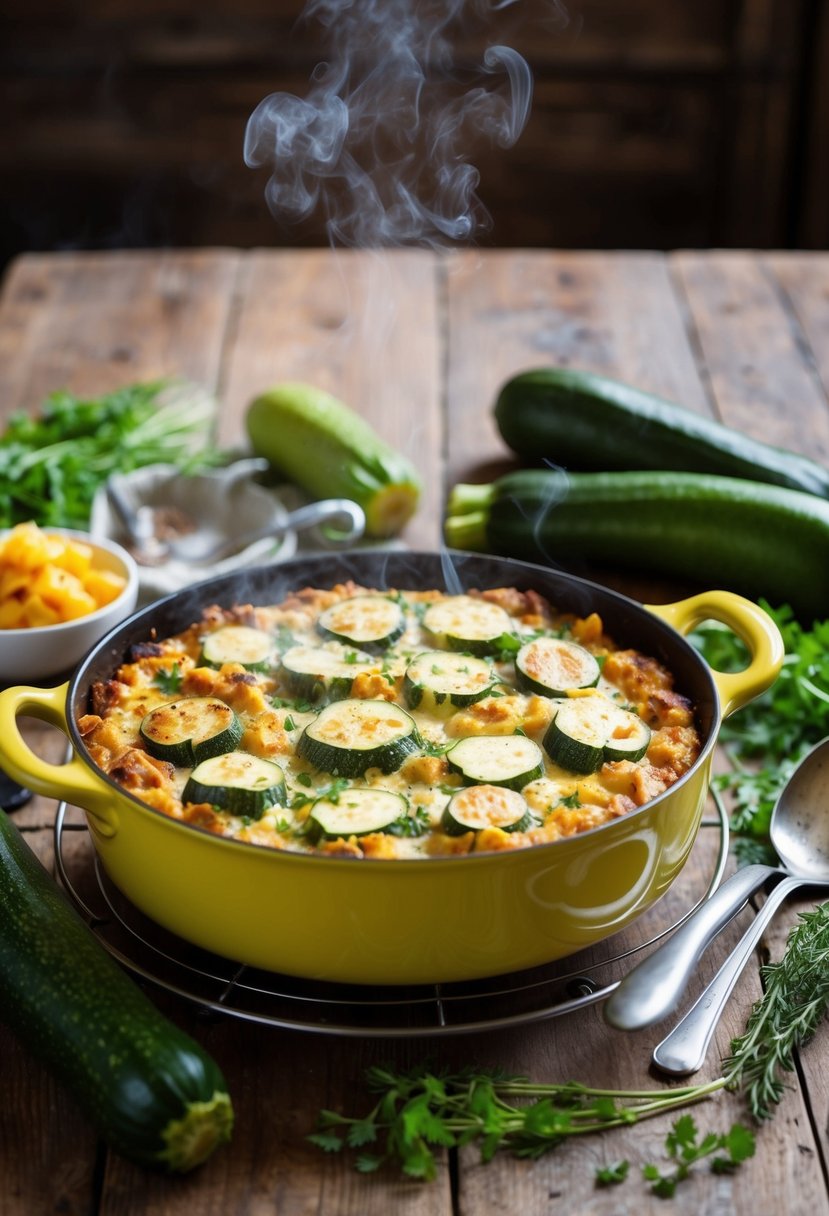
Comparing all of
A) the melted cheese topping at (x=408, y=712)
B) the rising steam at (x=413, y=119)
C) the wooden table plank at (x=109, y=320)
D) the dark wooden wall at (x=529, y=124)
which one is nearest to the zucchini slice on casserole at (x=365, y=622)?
the melted cheese topping at (x=408, y=712)

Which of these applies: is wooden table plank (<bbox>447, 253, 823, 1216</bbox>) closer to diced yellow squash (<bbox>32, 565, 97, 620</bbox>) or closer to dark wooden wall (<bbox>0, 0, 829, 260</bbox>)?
diced yellow squash (<bbox>32, 565, 97, 620</bbox>)

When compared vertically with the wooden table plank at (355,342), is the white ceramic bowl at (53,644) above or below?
above

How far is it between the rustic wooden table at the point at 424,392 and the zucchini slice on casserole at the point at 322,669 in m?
0.54

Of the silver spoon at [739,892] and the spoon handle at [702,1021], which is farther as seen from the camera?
the spoon handle at [702,1021]

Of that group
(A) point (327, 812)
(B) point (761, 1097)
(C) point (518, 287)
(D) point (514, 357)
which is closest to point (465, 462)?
(D) point (514, 357)

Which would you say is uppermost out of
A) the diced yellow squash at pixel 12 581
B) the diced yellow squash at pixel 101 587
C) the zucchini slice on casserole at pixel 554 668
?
the zucchini slice on casserole at pixel 554 668

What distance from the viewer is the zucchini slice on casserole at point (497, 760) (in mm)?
2014

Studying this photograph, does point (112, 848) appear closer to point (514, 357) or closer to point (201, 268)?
point (514, 357)

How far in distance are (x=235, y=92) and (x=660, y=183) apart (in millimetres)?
2434

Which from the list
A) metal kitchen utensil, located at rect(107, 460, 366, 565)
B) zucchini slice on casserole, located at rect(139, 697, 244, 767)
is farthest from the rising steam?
zucchini slice on casserole, located at rect(139, 697, 244, 767)

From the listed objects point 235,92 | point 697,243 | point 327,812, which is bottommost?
point 697,243

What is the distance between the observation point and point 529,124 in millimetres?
7426

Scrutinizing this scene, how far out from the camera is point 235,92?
289 inches

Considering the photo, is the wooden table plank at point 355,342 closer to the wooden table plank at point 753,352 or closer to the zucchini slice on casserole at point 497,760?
the wooden table plank at point 753,352
